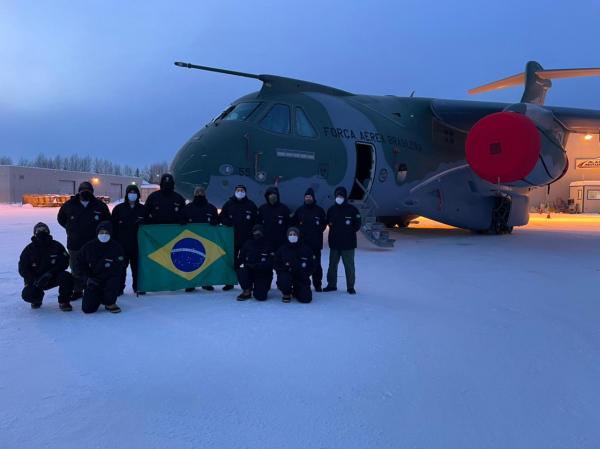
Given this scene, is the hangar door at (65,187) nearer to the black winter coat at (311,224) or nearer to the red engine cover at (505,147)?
the red engine cover at (505,147)

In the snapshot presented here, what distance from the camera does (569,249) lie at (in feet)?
39.4

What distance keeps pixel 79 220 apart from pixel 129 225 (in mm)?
703

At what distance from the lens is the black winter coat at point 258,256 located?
625cm

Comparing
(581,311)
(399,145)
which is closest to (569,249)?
(399,145)

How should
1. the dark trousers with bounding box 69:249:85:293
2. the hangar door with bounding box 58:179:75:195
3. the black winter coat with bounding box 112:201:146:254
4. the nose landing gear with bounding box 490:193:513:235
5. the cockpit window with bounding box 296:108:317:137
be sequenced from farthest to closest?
the hangar door with bounding box 58:179:75:195
the nose landing gear with bounding box 490:193:513:235
the cockpit window with bounding box 296:108:317:137
the black winter coat with bounding box 112:201:146:254
the dark trousers with bounding box 69:249:85:293

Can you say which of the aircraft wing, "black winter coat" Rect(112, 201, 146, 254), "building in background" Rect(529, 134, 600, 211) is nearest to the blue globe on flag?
"black winter coat" Rect(112, 201, 146, 254)

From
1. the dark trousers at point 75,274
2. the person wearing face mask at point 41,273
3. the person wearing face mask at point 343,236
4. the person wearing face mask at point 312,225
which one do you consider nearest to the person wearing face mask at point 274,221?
the person wearing face mask at point 312,225

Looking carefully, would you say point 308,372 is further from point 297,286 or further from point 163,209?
point 163,209

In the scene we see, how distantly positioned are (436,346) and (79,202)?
199 inches

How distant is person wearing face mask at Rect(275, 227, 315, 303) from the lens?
20.0 ft

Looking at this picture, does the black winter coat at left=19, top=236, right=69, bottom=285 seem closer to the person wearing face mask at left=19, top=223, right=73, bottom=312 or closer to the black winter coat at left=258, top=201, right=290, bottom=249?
the person wearing face mask at left=19, top=223, right=73, bottom=312

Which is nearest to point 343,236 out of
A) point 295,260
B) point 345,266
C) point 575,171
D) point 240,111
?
point 345,266

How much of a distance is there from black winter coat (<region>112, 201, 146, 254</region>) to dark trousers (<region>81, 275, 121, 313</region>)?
3.35 feet

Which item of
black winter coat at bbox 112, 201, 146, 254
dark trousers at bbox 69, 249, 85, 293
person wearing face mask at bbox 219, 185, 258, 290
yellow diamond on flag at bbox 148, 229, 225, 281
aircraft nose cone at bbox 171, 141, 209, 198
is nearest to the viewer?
dark trousers at bbox 69, 249, 85, 293
